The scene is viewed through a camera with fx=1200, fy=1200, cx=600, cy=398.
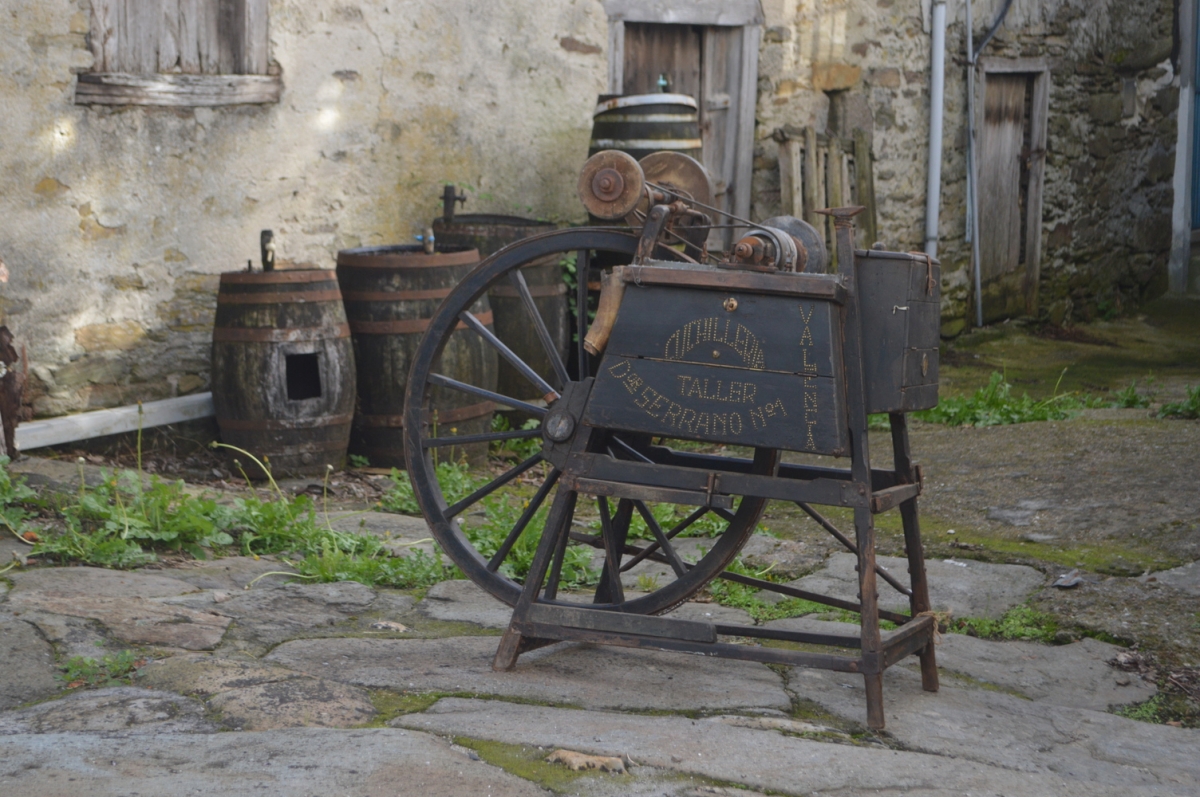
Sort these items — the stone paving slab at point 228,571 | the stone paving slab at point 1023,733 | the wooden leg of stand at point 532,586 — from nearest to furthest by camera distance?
the stone paving slab at point 1023,733
the wooden leg of stand at point 532,586
the stone paving slab at point 228,571

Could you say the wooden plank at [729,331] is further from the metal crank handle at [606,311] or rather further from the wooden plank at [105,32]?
the wooden plank at [105,32]

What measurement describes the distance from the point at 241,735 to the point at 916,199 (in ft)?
22.6

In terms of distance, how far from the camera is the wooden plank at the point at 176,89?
4.96 metres

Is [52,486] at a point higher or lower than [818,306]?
lower

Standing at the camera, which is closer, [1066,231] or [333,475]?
[333,475]

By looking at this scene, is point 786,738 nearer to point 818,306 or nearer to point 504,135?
point 818,306

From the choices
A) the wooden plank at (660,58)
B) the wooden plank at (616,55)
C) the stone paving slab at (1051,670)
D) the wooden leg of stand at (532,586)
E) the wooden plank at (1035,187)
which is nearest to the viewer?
the wooden leg of stand at (532,586)

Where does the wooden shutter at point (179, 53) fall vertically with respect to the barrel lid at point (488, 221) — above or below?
above

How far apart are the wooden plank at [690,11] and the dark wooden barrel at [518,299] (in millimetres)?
1807

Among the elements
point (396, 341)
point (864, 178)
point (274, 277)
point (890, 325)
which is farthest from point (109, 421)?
point (864, 178)

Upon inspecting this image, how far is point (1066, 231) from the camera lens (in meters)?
9.63

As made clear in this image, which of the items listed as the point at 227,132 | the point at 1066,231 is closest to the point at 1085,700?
the point at 227,132

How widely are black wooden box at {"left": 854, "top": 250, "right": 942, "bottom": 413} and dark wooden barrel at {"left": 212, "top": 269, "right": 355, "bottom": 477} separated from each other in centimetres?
295

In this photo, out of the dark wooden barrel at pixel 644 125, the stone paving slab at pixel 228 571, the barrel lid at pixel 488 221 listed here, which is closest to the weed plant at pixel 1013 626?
the stone paving slab at pixel 228 571
